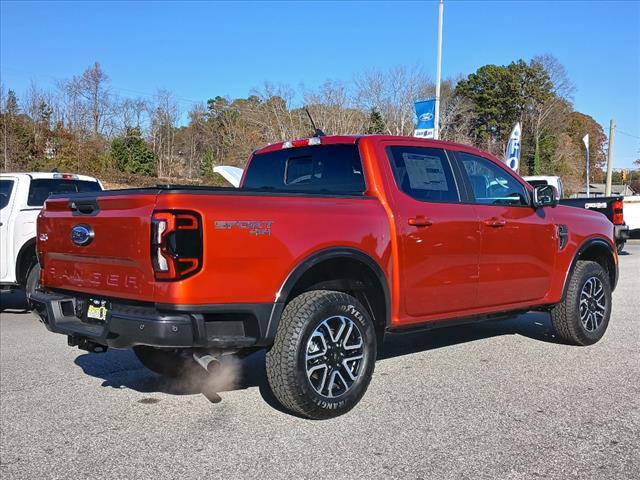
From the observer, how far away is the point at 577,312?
6.24m

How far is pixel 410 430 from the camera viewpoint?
4059mm

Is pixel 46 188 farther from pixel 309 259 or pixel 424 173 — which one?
pixel 309 259

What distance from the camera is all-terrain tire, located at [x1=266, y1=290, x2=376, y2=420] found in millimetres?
3998

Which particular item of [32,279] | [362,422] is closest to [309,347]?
[362,422]

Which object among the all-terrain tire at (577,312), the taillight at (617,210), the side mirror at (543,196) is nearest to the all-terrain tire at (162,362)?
the side mirror at (543,196)

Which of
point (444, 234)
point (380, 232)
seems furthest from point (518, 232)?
point (380, 232)

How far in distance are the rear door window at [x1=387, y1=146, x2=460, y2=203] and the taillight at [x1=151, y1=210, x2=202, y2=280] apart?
1.85 m

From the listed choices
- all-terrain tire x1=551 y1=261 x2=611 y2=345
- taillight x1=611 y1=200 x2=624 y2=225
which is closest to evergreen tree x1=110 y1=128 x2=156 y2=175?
taillight x1=611 y1=200 x2=624 y2=225

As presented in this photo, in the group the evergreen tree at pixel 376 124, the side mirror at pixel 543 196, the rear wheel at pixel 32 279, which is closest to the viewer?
the side mirror at pixel 543 196

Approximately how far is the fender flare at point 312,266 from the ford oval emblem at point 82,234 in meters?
1.30

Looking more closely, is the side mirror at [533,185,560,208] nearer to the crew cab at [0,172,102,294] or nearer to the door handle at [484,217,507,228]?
the door handle at [484,217,507,228]

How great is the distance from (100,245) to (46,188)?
5.72 metres

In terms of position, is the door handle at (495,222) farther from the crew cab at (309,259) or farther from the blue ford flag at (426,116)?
the blue ford flag at (426,116)

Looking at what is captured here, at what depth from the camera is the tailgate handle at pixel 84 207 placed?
4.07 m
